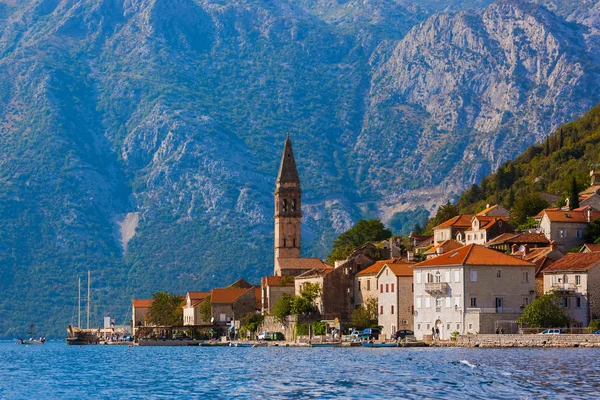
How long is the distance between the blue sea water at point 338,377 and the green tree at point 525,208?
59480 mm

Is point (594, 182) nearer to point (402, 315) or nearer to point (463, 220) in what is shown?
point (463, 220)

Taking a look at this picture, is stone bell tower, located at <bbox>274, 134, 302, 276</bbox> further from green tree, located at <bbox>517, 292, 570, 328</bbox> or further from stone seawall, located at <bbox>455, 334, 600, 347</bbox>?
green tree, located at <bbox>517, 292, 570, 328</bbox>

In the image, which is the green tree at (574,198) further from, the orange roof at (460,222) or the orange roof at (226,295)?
the orange roof at (226,295)

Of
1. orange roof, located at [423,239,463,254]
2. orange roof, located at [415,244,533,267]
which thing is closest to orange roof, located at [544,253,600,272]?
orange roof, located at [415,244,533,267]

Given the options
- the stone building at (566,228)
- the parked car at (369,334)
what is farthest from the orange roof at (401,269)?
the stone building at (566,228)

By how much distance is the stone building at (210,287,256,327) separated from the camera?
169000 mm

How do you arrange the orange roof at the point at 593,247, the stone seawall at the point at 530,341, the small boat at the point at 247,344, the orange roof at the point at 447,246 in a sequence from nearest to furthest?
the stone seawall at the point at 530,341 → the orange roof at the point at 593,247 → the orange roof at the point at 447,246 → the small boat at the point at 247,344

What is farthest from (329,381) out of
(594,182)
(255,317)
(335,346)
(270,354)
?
(594,182)

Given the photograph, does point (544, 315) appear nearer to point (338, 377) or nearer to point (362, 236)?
point (338, 377)

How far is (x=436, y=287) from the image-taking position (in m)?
117

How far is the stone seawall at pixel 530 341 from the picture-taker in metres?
100

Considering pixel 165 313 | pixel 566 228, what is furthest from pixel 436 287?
pixel 165 313

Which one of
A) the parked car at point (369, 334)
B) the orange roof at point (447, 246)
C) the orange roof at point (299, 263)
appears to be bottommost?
the parked car at point (369, 334)

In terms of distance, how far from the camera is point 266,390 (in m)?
67.6
